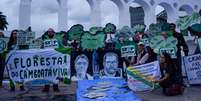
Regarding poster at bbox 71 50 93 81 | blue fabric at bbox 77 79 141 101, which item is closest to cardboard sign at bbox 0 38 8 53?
poster at bbox 71 50 93 81

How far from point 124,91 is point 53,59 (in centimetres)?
213

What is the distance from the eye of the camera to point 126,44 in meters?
11.4

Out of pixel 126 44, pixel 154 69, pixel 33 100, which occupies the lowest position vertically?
pixel 33 100

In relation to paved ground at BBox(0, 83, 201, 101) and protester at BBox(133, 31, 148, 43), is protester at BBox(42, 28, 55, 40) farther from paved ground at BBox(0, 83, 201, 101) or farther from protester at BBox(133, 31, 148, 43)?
protester at BBox(133, 31, 148, 43)

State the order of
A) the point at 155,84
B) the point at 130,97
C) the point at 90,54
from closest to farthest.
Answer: the point at 130,97 → the point at 155,84 → the point at 90,54

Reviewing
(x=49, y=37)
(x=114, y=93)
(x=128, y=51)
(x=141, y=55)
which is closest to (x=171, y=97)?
(x=114, y=93)

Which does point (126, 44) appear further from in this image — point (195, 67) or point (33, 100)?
point (33, 100)

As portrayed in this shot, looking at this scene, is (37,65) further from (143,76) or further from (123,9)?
(123,9)

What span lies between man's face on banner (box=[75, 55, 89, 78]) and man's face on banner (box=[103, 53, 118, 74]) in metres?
0.52

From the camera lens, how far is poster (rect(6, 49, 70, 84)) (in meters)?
9.84

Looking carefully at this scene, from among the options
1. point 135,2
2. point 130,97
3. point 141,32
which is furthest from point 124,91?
point 135,2

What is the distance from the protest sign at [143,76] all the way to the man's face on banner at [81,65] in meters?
1.67

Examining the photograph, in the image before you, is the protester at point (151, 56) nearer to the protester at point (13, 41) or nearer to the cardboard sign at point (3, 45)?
the protester at point (13, 41)

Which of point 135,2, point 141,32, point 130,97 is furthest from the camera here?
point 135,2
